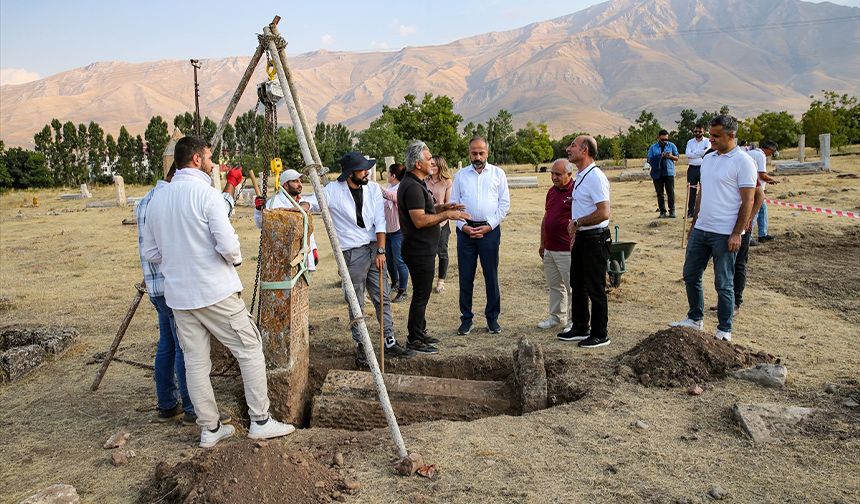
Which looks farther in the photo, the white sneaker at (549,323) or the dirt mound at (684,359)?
the white sneaker at (549,323)

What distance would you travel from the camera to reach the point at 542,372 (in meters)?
4.43

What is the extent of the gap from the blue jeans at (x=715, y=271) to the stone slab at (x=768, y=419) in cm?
156

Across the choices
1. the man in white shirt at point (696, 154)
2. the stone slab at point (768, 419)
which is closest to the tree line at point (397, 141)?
the man in white shirt at point (696, 154)

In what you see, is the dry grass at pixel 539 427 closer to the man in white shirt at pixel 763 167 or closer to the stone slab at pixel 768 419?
the stone slab at pixel 768 419

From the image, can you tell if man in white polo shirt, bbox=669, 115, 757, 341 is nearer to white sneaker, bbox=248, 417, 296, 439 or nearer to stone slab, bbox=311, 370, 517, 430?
stone slab, bbox=311, 370, 517, 430

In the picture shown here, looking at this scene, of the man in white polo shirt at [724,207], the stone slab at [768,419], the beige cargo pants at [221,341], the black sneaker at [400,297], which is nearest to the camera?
the stone slab at [768,419]

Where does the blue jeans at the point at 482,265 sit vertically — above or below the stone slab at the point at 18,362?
above

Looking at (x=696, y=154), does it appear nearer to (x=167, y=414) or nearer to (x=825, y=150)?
(x=167, y=414)

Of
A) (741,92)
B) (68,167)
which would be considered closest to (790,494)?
Answer: (68,167)

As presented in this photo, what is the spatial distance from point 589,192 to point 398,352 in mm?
2225

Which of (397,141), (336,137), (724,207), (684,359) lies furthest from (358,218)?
(336,137)

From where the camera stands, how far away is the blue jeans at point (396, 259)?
7.33m

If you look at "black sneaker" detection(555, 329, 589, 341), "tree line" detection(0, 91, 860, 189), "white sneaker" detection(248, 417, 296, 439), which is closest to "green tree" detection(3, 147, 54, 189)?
"tree line" detection(0, 91, 860, 189)

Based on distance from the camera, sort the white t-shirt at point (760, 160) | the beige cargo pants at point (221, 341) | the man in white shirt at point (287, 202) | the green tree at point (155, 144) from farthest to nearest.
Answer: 1. the green tree at point (155, 144)
2. the white t-shirt at point (760, 160)
3. the man in white shirt at point (287, 202)
4. the beige cargo pants at point (221, 341)
